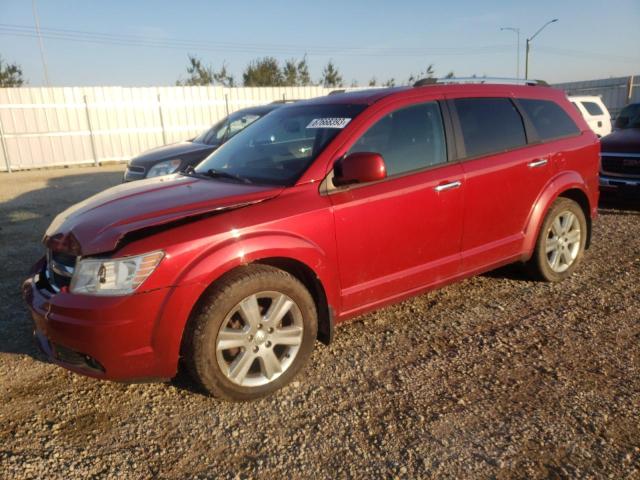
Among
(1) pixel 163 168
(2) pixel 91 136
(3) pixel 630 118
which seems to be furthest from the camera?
(2) pixel 91 136

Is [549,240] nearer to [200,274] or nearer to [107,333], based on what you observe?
[200,274]

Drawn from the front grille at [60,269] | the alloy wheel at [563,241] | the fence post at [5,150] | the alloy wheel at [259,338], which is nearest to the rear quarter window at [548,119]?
the alloy wheel at [563,241]

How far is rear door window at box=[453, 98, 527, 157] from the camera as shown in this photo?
387 cm

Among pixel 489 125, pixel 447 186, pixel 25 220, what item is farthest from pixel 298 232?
pixel 25 220

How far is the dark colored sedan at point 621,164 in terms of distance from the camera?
712 centimetres

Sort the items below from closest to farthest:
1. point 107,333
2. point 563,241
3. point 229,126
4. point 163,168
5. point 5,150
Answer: point 107,333, point 563,241, point 163,168, point 229,126, point 5,150

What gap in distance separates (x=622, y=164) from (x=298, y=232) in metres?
6.35

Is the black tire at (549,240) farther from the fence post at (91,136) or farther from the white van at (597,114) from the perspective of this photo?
the fence post at (91,136)

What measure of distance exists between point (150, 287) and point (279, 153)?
4.91ft

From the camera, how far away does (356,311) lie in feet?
10.9

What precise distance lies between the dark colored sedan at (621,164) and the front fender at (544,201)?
11.1 ft

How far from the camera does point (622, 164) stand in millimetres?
7250

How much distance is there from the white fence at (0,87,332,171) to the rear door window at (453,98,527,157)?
16.9 metres

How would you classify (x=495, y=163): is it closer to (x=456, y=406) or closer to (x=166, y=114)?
(x=456, y=406)
